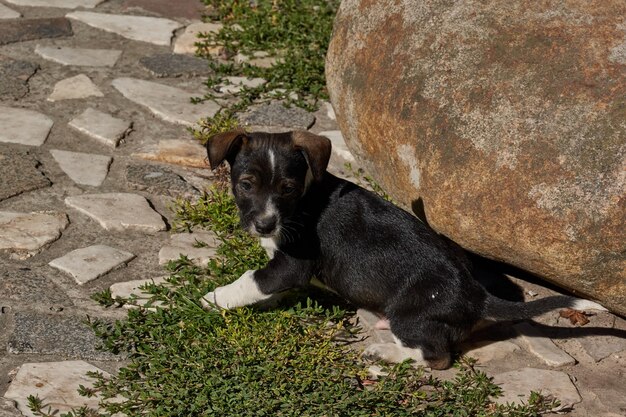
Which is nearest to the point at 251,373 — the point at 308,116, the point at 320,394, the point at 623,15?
the point at 320,394

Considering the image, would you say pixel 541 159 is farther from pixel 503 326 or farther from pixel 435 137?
pixel 503 326

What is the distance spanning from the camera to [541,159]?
5582mm

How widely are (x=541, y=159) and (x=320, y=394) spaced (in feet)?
5.99

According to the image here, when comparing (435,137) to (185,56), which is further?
(185,56)

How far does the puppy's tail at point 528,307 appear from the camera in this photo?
5.34m

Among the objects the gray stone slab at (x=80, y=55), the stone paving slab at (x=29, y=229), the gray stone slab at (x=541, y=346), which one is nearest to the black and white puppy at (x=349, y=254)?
the gray stone slab at (x=541, y=346)

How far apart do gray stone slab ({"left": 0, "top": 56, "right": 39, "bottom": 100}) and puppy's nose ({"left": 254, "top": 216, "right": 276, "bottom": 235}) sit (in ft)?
12.4

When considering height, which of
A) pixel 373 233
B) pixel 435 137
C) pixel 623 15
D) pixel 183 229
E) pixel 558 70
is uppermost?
pixel 623 15

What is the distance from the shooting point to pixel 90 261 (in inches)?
246

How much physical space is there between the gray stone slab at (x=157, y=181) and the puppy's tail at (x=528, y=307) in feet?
8.63

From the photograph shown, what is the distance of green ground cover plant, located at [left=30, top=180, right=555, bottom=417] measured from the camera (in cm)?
505

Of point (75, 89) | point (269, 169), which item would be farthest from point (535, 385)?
point (75, 89)

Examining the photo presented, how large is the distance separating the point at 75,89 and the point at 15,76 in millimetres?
585

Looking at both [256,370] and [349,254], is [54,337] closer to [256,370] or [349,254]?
[256,370]
